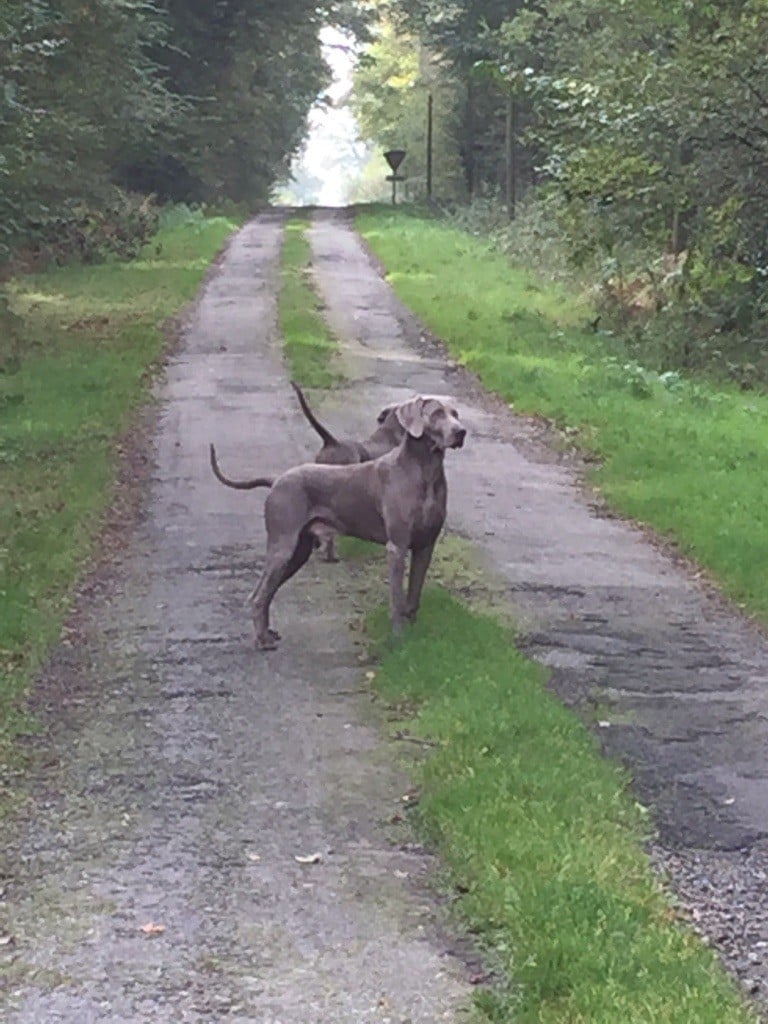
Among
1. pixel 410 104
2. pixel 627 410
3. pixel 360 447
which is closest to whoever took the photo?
pixel 360 447

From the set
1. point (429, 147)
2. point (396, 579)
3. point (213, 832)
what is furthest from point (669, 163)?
point (429, 147)

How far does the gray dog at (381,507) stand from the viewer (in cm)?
877

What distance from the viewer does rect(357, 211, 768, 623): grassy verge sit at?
1223cm

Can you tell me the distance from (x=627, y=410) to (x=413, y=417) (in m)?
9.15

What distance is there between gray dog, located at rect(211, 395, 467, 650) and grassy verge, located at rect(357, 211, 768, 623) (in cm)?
251

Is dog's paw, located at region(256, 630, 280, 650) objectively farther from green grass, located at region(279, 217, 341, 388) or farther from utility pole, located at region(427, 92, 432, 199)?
utility pole, located at region(427, 92, 432, 199)

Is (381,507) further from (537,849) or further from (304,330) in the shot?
(304,330)

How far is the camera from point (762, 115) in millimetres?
14789

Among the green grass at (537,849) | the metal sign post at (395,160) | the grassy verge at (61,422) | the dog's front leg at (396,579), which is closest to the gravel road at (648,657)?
the green grass at (537,849)

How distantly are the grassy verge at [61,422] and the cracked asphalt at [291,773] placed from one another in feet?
1.06

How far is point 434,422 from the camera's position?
28.1 ft

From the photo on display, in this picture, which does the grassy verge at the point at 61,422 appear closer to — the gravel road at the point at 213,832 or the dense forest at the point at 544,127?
the gravel road at the point at 213,832

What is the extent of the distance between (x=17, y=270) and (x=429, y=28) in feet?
70.2

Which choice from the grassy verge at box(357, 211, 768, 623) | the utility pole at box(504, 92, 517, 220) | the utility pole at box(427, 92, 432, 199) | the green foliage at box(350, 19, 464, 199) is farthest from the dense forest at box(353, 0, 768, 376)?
the green foliage at box(350, 19, 464, 199)
